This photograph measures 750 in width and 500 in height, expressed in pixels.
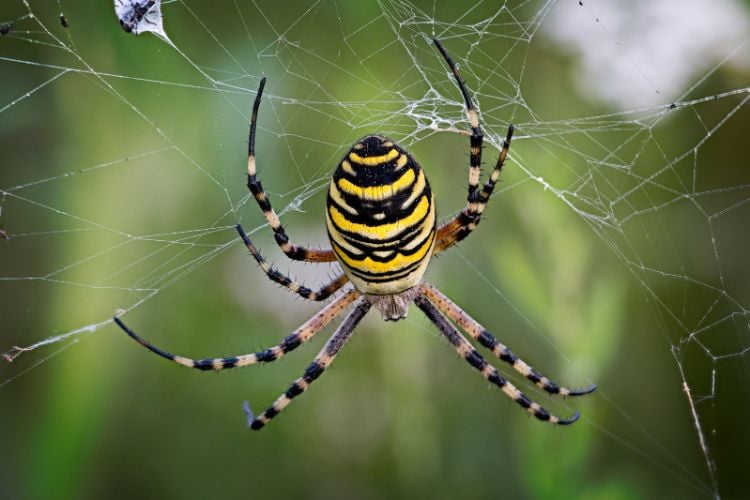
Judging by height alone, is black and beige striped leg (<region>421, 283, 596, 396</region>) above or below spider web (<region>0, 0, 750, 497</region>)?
below

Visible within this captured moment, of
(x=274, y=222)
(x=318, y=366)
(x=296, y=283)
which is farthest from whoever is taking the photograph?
(x=318, y=366)

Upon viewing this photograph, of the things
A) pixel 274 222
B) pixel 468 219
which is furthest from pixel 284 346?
pixel 468 219

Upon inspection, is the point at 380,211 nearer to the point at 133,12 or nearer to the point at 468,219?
the point at 468,219

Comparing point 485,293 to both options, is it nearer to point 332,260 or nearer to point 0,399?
point 332,260

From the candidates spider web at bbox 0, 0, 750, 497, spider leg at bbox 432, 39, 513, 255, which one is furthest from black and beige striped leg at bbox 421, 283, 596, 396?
spider leg at bbox 432, 39, 513, 255

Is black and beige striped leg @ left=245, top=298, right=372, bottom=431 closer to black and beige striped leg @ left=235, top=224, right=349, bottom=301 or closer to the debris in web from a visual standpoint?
black and beige striped leg @ left=235, top=224, right=349, bottom=301

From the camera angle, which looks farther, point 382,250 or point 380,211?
point 382,250

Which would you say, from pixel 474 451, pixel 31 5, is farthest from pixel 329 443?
pixel 31 5
